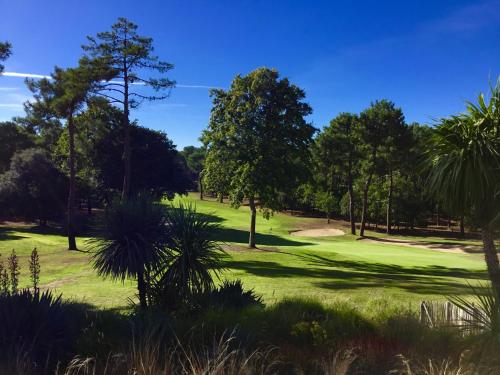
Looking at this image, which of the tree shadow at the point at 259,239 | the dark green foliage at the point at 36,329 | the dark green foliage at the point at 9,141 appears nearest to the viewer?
the dark green foliage at the point at 36,329

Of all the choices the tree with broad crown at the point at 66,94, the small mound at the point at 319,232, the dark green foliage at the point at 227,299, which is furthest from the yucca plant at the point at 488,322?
the small mound at the point at 319,232

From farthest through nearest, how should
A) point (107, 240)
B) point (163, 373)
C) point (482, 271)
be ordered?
point (482, 271)
point (107, 240)
point (163, 373)

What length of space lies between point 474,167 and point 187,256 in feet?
23.3

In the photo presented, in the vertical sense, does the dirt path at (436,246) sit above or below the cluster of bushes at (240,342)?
below

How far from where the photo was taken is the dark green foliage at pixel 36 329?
A: 5.90 metres

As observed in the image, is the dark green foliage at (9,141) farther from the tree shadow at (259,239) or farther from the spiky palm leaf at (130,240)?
the spiky palm leaf at (130,240)

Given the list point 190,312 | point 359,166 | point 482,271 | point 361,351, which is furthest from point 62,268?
point 359,166

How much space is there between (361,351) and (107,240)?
6.42 meters

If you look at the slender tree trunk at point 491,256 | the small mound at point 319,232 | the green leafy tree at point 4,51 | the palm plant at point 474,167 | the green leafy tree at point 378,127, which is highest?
the green leafy tree at point 378,127

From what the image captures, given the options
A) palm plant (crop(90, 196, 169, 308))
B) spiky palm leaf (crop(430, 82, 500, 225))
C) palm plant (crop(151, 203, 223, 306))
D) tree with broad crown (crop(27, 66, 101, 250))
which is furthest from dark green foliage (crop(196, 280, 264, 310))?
tree with broad crown (crop(27, 66, 101, 250))

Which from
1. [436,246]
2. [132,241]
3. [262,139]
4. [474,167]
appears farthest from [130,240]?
[436,246]

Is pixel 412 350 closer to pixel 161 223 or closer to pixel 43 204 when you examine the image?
pixel 161 223

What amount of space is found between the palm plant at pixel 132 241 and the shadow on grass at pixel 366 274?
8.91m

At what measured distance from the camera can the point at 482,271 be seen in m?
25.0
